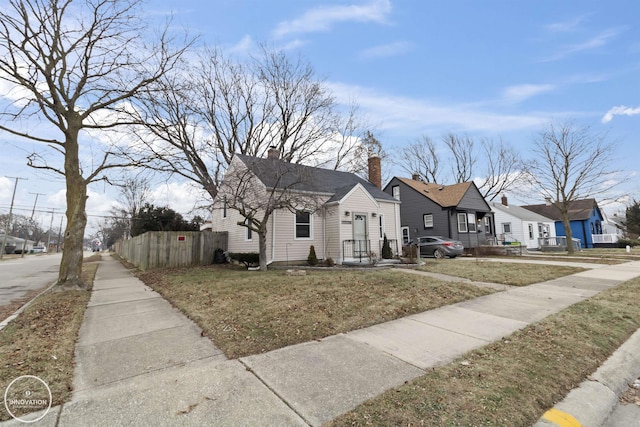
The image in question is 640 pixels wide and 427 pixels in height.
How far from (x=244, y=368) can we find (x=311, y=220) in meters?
11.7

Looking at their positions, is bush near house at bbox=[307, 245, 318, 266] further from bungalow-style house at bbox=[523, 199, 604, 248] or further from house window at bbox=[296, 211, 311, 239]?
bungalow-style house at bbox=[523, 199, 604, 248]

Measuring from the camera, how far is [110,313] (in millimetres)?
6207

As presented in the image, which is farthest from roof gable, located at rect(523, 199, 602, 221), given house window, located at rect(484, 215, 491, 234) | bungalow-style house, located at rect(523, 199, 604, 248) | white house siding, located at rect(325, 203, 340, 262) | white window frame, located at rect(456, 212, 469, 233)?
white house siding, located at rect(325, 203, 340, 262)

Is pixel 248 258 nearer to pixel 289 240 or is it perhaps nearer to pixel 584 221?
pixel 289 240

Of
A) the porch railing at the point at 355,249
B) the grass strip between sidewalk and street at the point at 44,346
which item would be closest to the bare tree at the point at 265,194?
the porch railing at the point at 355,249

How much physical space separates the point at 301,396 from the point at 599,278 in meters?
12.2

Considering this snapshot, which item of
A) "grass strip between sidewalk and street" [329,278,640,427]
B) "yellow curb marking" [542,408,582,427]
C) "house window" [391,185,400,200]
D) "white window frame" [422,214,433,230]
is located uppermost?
"house window" [391,185,400,200]

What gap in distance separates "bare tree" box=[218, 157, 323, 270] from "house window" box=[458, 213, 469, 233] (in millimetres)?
13998

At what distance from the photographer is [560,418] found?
262 cm

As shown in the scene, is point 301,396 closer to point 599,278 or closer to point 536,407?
point 536,407

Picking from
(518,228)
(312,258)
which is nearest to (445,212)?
(518,228)

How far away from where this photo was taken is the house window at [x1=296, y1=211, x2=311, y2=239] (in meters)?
14.7

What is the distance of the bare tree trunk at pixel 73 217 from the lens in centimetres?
Result: 884

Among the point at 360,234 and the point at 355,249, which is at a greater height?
the point at 360,234
